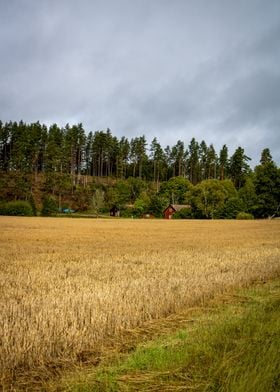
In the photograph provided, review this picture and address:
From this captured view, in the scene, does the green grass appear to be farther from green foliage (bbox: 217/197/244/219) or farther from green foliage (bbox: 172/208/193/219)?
green foliage (bbox: 172/208/193/219)

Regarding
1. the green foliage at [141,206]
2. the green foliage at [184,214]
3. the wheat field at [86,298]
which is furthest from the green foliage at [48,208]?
the wheat field at [86,298]

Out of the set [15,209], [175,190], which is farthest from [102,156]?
[15,209]

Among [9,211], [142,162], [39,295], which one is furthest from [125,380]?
[142,162]

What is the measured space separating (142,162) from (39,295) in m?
140

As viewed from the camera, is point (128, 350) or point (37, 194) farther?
point (37, 194)

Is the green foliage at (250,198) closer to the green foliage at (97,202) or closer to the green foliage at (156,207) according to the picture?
the green foliage at (156,207)

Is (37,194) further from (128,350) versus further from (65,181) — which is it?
(128,350)

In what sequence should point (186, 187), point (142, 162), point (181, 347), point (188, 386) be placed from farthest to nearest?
point (142, 162) → point (186, 187) → point (181, 347) → point (188, 386)

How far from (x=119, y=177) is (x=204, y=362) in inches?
5391

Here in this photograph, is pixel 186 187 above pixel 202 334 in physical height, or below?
above

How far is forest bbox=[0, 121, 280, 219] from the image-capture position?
89312mm

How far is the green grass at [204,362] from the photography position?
4.72 m

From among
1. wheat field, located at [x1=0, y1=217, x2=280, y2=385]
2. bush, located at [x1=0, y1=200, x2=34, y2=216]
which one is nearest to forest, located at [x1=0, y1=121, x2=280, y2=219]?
bush, located at [x1=0, y1=200, x2=34, y2=216]

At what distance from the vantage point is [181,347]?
621cm
